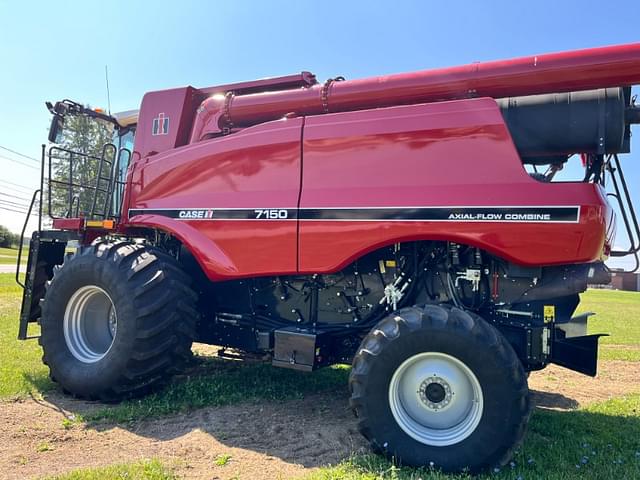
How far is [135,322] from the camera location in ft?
15.9

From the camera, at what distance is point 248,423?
4.59 meters

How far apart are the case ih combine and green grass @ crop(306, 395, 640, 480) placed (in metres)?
0.16

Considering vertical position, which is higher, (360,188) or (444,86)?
(444,86)

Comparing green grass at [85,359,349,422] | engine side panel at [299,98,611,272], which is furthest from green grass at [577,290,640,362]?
engine side panel at [299,98,611,272]

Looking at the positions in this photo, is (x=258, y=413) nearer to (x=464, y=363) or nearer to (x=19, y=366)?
(x=464, y=363)

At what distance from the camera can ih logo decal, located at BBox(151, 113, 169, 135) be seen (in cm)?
595

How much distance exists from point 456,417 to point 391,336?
0.78 meters

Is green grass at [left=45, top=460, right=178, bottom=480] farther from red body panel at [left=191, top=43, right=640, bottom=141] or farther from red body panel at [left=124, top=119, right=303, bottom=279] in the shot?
red body panel at [left=191, top=43, right=640, bottom=141]

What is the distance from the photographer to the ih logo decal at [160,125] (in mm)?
5953

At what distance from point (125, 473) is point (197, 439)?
790 mm

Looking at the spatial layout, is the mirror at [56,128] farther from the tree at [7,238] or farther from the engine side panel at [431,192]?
the tree at [7,238]

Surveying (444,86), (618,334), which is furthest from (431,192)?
(618,334)

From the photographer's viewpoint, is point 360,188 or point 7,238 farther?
point 7,238

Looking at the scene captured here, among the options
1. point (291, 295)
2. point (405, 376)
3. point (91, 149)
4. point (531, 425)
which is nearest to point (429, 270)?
point (405, 376)
